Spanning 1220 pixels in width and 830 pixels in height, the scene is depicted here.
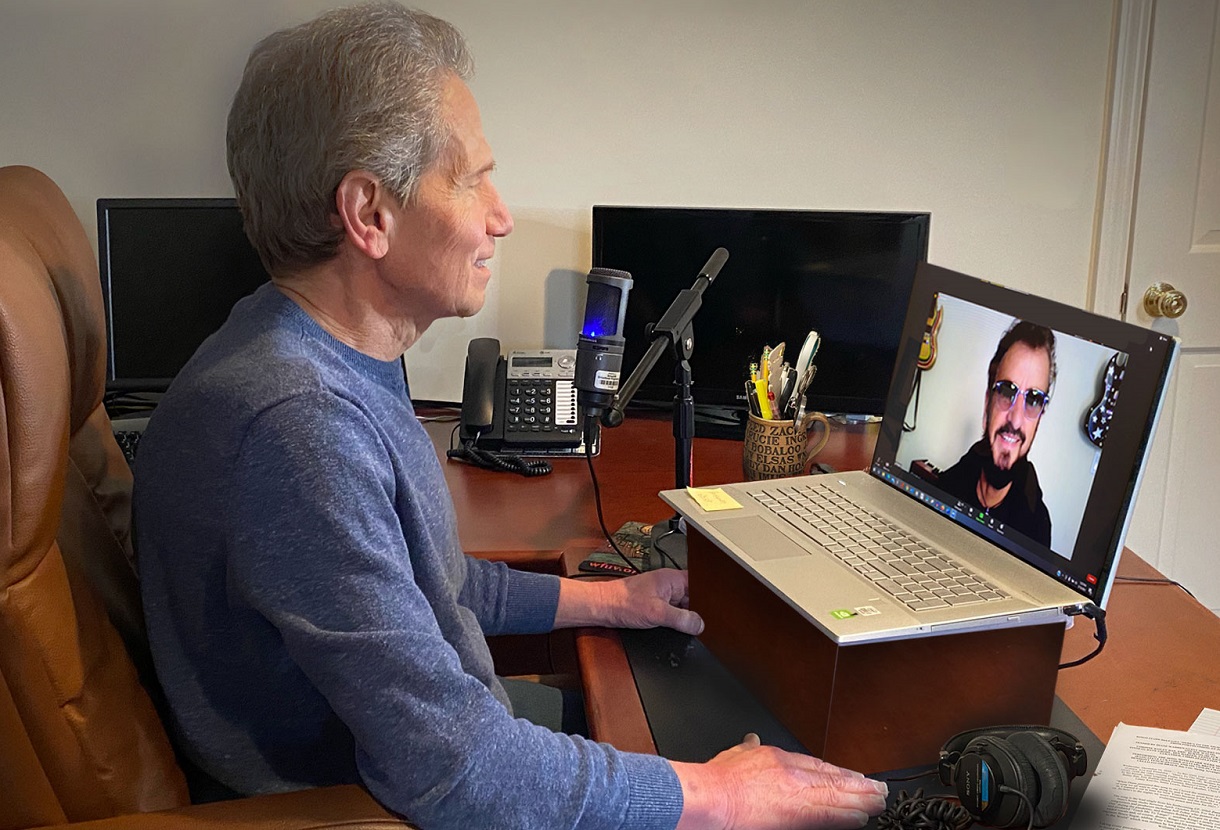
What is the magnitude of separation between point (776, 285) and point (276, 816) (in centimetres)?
132

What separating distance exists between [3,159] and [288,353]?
1368 millimetres

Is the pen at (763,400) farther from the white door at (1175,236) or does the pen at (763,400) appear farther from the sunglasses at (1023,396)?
the white door at (1175,236)

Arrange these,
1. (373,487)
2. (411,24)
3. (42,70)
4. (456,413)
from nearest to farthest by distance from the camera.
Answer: (373,487), (411,24), (42,70), (456,413)

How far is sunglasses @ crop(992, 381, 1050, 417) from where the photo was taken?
108 centimetres

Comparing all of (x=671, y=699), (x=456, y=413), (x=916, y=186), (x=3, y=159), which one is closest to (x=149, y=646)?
(x=671, y=699)

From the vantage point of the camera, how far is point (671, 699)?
3.78 ft

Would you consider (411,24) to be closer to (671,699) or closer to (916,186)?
(671,699)

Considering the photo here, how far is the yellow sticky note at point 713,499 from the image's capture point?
4.15 feet

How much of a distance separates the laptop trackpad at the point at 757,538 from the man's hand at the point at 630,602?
0.13 meters

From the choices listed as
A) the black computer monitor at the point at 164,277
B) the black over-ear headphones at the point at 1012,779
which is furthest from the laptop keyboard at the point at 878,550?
the black computer monitor at the point at 164,277

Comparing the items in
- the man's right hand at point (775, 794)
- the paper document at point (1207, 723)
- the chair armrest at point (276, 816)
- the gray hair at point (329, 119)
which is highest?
the gray hair at point (329, 119)

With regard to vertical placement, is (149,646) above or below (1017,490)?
below

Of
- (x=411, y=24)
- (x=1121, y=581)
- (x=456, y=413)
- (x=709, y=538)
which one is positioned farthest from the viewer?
(x=456, y=413)

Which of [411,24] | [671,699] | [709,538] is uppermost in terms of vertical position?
[411,24]
